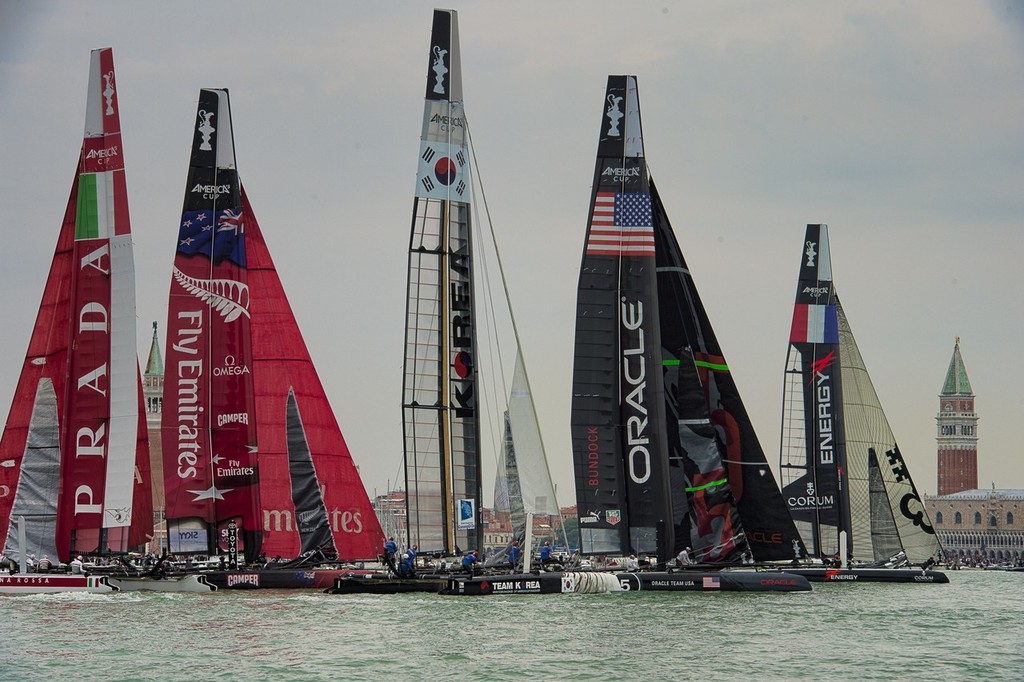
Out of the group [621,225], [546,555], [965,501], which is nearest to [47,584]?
[546,555]

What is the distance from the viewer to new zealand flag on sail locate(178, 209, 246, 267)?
33906 mm

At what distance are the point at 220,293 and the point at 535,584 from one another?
9.77 metres

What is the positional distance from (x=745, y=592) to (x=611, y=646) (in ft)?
27.7

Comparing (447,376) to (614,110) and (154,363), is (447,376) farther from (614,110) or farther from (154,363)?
(154,363)

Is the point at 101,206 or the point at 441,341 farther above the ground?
the point at 101,206

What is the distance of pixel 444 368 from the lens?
30.3 meters

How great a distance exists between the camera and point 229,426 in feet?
110

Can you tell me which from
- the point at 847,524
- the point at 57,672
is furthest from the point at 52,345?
A: the point at 847,524

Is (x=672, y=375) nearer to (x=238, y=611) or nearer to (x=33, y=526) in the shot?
(x=238, y=611)

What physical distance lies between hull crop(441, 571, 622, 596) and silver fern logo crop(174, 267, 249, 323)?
8.82 metres

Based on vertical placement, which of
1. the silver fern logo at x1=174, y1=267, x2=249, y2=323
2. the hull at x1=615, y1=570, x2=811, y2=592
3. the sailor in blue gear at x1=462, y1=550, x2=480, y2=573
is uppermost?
the silver fern logo at x1=174, y1=267, x2=249, y2=323

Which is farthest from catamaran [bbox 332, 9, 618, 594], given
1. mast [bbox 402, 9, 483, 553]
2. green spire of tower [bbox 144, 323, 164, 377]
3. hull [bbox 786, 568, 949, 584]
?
green spire of tower [bbox 144, 323, 164, 377]

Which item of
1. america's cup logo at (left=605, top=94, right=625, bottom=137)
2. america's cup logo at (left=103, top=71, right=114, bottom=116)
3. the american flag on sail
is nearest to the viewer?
the american flag on sail

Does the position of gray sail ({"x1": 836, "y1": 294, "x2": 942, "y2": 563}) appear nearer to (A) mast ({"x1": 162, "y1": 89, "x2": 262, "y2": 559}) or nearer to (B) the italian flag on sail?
(A) mast ({"x1": 162, "y1": 89, "x2": 262, "y2": 559})
